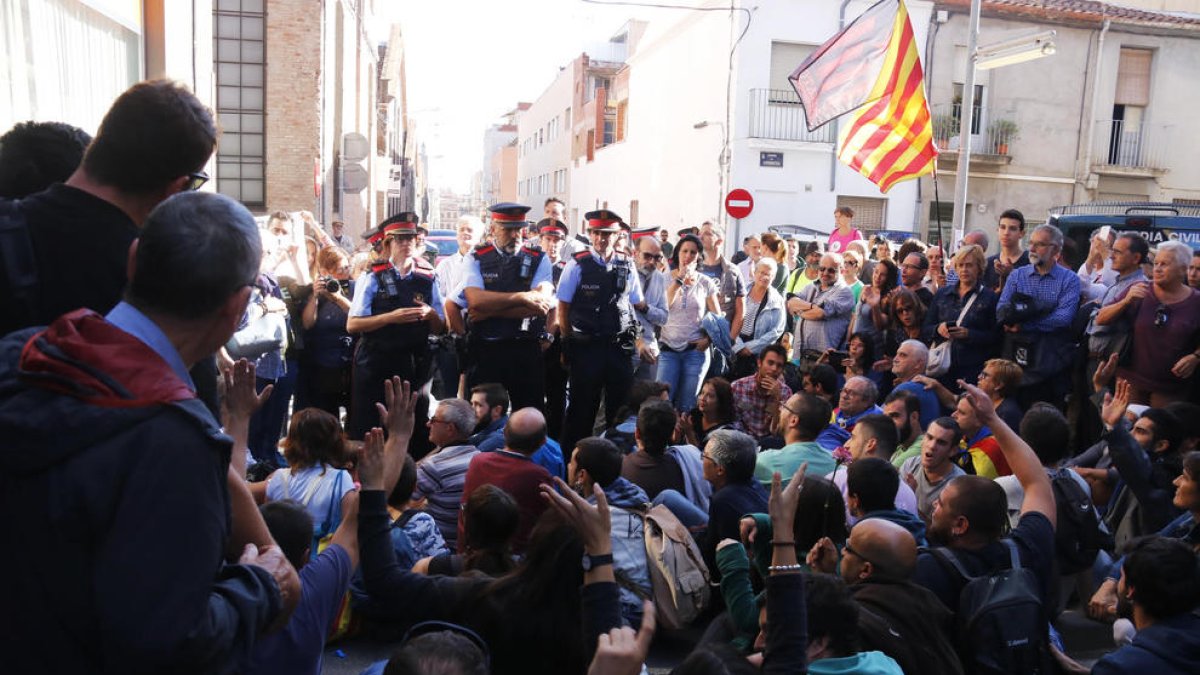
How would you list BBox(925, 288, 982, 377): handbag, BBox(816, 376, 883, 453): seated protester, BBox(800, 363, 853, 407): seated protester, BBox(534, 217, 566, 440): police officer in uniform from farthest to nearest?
BBox(534, 217, 566, 440): police officer in uniform
BBox(925, 288, 982, 377): handbag
BBox(800, 363, 853, 407): seated protester
BBox(816, 376, 883, 453): seated protester

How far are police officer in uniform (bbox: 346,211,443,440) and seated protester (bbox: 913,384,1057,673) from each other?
4249mm

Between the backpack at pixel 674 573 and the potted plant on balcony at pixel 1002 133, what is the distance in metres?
22.3

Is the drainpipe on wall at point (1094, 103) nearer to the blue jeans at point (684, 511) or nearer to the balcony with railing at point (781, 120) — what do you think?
the balcony with railing at point (781, 120)

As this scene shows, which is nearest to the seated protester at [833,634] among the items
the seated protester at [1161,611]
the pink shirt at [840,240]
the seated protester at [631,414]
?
the seated protester at [1161,611]

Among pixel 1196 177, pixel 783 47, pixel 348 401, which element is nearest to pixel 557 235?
pixel 348 401

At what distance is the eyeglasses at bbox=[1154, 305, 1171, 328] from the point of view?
6.84 m

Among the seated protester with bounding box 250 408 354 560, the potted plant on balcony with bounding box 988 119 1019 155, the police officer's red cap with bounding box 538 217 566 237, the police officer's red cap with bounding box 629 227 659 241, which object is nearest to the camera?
the seated protester with bounding box 250 408 354 560

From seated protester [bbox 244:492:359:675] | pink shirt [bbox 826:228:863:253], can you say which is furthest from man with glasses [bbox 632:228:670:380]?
seated protester [bbox 244:492:359:675]

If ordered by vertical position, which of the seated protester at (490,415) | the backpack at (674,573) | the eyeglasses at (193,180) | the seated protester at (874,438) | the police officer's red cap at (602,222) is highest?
the eyeglasses at (193,180)

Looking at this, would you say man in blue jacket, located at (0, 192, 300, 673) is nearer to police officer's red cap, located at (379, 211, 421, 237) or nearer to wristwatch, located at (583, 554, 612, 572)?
wristwatch, located at (583, 554, 612, 572)

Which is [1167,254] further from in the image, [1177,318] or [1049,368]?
[1049,368]

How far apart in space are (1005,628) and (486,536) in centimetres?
187

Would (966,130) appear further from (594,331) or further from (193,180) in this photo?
(193,180)

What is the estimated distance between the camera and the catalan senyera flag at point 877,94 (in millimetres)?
9781
